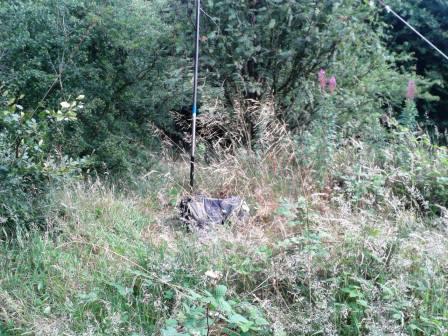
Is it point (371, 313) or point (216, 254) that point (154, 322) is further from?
point (371, 313)

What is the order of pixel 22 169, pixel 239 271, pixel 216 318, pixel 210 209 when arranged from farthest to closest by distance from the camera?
pixel 210 209
pixel 22 169
pixel 239 271
pixel 216 318

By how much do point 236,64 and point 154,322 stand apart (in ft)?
12.5

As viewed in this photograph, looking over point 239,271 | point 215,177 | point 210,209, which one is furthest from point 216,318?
point 215,177

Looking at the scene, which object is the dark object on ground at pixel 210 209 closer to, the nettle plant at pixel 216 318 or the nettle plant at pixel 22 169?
the nettle plant at pixel 22 169

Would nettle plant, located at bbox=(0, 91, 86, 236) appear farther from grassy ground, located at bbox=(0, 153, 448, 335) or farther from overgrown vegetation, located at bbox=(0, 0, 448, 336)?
grassy ground, located at bbox=(0, 153, 448, 335)

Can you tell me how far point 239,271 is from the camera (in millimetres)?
2828

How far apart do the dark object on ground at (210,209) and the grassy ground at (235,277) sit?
209 millimetres

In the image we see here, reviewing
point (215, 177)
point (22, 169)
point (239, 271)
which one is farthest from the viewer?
point (215, 177)

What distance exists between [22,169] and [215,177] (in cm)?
188

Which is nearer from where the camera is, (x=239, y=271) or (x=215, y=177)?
(x=239, y=271)

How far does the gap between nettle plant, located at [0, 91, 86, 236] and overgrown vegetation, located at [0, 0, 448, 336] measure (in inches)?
0.6

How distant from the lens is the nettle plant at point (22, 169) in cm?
341

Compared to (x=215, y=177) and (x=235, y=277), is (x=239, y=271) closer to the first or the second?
(x=235, y=277)

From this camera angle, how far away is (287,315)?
102 inches
